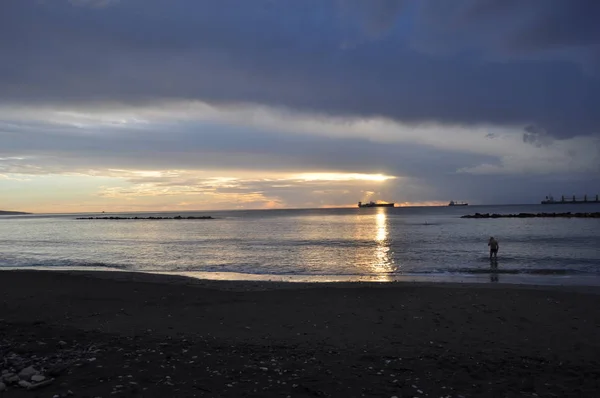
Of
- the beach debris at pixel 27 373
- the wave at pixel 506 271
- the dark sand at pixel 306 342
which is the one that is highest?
the beach debris at pixel 27 373

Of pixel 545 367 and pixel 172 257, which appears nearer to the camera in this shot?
pixel 545 367

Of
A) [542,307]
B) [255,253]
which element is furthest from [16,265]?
[542,307]

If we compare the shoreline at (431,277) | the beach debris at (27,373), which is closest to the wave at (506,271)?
the shoreline at (431,277)

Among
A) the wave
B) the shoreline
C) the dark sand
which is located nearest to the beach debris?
the dark sand

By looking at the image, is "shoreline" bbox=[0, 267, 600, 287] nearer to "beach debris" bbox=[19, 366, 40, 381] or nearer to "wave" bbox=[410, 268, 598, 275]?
"wave" bbox=[410, 268, 598, 275]

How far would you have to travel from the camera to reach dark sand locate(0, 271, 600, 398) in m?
6.68

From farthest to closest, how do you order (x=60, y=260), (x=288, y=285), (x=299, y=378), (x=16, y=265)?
(x=60, y=260) → (x=16, y=265) → (x=288, y=285) → (x=299, y=378)

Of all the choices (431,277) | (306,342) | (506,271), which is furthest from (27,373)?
(506,271)

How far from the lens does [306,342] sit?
9.38 meters

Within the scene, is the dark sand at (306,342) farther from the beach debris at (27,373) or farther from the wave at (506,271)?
the wave at (506,271)

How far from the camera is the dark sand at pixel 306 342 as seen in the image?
6.68 meters

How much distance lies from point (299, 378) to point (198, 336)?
3.67 metres

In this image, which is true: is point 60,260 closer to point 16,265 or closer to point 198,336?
point 16,265

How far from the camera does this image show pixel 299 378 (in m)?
6.94
